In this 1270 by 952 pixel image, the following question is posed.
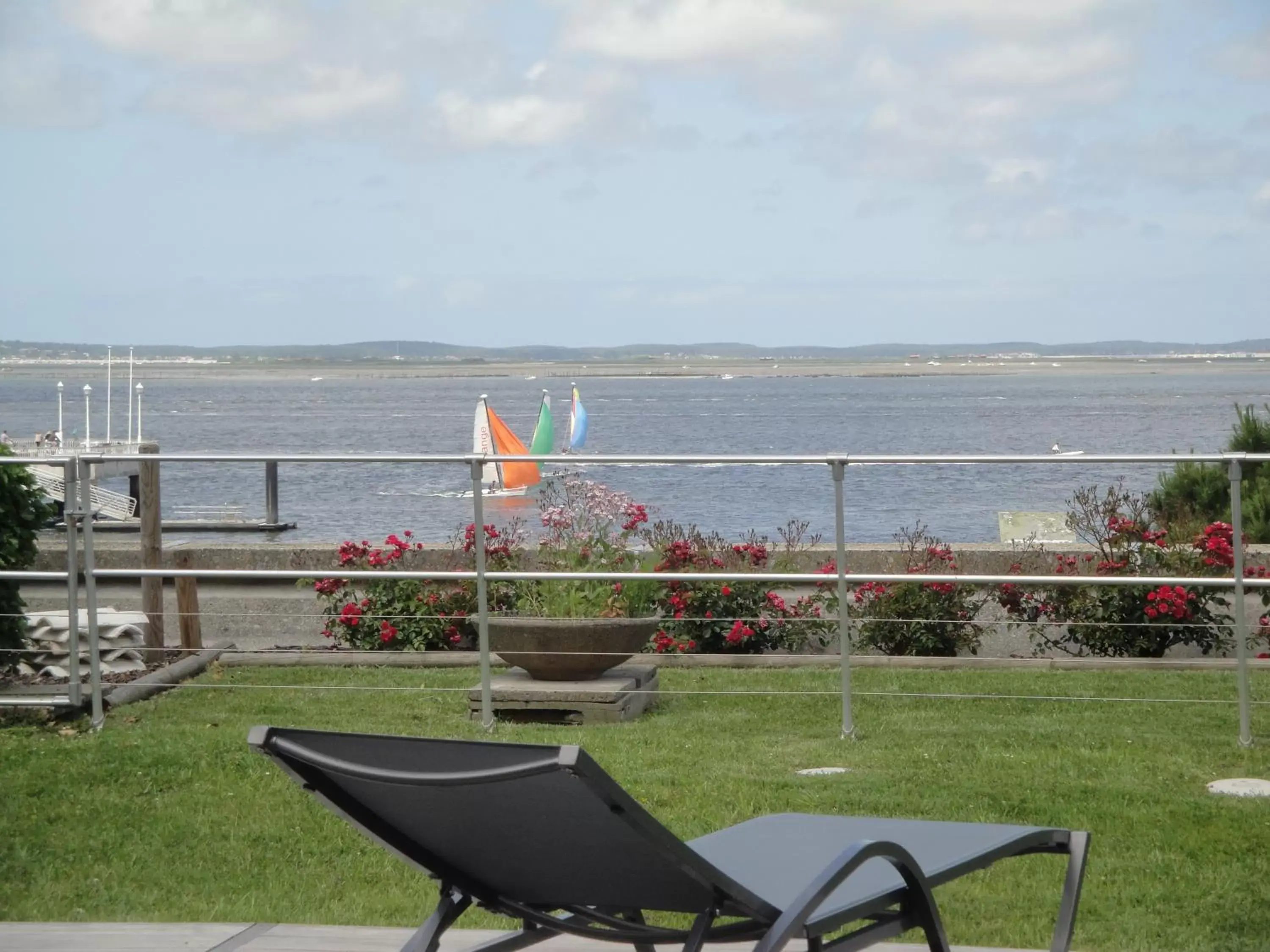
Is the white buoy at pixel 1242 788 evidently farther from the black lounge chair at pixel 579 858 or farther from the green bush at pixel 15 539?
the green bush at pixel 15 539

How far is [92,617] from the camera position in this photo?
6.23 meters

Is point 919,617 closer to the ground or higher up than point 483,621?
closer to the ground

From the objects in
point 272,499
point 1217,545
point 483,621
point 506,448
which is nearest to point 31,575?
point 483,621

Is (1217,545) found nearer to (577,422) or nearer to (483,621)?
(483,621)

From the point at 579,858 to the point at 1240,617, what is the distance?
4.16 metres

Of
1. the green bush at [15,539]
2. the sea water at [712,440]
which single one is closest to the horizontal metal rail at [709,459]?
the green bush at [15,539]

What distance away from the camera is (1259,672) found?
7.42 meters

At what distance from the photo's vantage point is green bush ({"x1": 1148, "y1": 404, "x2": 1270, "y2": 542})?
41.8ft

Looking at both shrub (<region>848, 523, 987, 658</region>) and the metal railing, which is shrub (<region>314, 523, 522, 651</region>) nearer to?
the metal railing

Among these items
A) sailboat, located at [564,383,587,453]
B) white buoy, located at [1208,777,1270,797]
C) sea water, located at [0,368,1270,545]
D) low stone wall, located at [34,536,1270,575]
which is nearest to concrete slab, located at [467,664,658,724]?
low stone wall, located at [34,536,1270,575]

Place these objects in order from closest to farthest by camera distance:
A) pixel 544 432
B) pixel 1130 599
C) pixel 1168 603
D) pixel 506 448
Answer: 1. pixel 1168 603
2. pixel 1130 599
3. pixel 506 448
4. pixel 544 432

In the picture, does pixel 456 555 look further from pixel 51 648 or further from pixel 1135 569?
pixel 1135 569

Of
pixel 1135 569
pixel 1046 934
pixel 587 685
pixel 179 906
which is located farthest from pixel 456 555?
pixel 1046 934

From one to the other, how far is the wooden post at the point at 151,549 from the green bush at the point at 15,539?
48.4 inches
